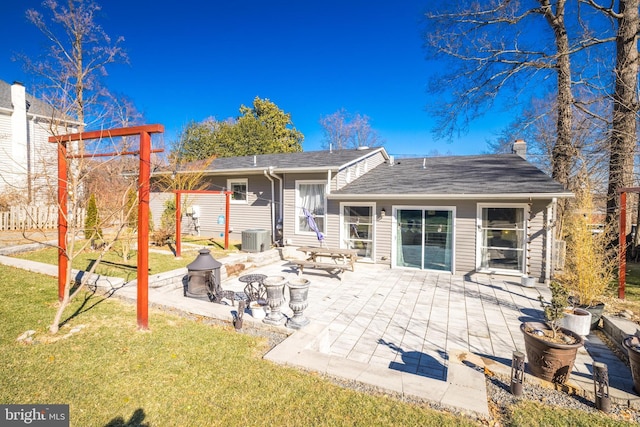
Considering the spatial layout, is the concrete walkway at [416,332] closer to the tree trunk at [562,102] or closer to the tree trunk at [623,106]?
the tree trunk at [623,106]

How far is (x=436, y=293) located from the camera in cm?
719

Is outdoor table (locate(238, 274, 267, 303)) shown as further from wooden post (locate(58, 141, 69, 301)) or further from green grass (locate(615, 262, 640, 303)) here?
green grass (locate(615, 262, 640, 303))

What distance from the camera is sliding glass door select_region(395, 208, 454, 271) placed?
9.16 meters

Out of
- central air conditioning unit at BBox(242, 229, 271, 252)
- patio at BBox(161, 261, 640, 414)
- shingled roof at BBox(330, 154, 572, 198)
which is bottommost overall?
patio at BBox(161, 261, 640, 414)

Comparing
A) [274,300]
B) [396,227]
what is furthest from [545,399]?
[396,227]

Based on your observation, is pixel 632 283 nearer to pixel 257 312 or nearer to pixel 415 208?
pixel 415 208

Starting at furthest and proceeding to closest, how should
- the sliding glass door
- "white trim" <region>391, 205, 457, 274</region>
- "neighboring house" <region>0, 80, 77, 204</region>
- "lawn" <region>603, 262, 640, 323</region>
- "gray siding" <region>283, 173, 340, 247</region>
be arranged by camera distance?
1. "neighboring house" <region>0, 80, 77, 204</region>
2. "gray siding" <region>283, 173, 340, 247</region>
3. the sliding glass door
4. "white trim" <region>391, 205, 457, 274</region>
5. "lawn" <region>603, 262, 640, 323</region>

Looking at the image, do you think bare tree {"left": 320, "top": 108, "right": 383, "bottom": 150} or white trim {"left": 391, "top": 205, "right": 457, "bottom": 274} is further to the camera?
bare tree {"left": 320, "top": 108, "right": 383, "bottom": 150}

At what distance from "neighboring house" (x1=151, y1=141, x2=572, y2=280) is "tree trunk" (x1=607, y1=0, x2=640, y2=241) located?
223cm

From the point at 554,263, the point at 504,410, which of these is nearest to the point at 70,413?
the point at 504,410

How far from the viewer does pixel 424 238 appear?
370 inches

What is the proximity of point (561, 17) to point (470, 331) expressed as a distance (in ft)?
40.2

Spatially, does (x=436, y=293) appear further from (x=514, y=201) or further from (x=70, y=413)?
(x=70, y=413)

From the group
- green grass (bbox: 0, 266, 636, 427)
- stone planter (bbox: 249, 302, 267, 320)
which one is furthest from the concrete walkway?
green grass (bbox: 0, 266, 636, 427)
